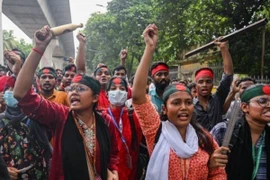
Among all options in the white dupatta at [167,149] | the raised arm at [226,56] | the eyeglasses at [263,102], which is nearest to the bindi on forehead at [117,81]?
the raised arm at [226,56]

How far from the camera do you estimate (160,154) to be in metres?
2.34

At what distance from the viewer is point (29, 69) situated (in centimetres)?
232

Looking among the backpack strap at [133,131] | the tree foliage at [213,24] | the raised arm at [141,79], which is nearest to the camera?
the raised arm at [141,79]

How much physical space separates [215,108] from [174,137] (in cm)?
162

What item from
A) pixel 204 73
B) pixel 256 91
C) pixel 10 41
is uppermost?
pixel 10 41

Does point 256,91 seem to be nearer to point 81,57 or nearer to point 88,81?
point 88,81

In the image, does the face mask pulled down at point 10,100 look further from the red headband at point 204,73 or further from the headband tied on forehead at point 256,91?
the red headband at point 204,73

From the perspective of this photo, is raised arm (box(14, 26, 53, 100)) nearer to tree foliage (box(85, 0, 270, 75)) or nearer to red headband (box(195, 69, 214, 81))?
red headband (box(195, 69, 214, 81))

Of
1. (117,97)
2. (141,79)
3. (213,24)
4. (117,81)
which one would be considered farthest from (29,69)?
(213,24)

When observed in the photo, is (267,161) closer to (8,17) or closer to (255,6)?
(255,6)

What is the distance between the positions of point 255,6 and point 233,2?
0.68 meters

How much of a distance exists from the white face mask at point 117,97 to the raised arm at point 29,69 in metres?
1.52

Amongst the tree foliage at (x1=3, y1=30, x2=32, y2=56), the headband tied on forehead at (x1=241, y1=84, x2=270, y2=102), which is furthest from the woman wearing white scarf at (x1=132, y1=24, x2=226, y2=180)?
the tree foliage at (x1=3, y1=30, x2=32, y2=56)

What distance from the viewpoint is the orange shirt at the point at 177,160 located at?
233 centimetres
